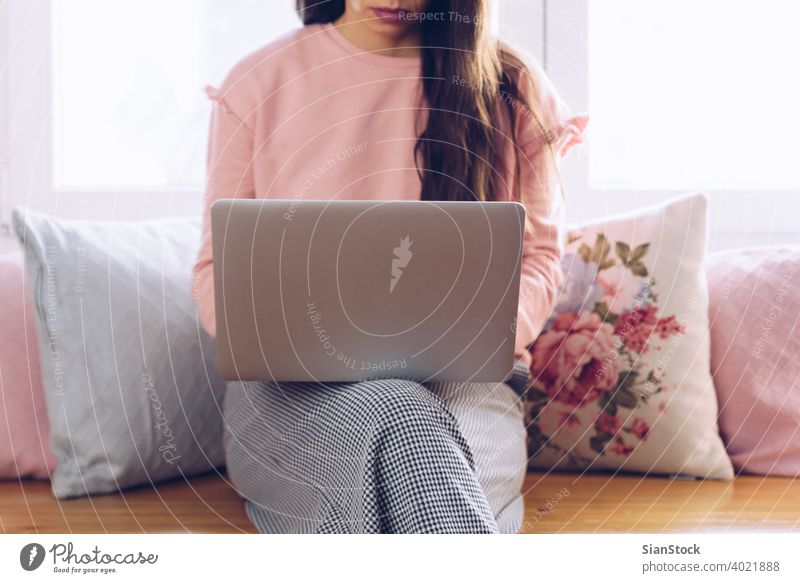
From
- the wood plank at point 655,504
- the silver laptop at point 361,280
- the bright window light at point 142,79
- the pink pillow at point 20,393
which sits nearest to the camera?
the silver laptop at point 361,280

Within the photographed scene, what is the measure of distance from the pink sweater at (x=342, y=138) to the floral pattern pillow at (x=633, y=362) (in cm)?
7

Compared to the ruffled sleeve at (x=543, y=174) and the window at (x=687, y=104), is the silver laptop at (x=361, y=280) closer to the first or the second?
the ruffled sleeve at (x=543, y=174)

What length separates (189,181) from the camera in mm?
1179

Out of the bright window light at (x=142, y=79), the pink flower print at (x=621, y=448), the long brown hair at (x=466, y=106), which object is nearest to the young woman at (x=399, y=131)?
the long brown hair at (x=466, y=106)

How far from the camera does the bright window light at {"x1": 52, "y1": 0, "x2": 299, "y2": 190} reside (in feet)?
3.67

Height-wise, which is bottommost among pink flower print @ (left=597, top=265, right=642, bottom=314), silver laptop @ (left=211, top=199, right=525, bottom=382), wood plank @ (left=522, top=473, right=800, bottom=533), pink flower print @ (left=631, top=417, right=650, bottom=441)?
wood plank @ (left=522, top=473, right=800, bottom=533)

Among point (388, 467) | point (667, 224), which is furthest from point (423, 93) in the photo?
point (388, 467)

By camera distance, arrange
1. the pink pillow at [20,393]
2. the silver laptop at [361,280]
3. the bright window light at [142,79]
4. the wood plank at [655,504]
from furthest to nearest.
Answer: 1. the bright window light at [142,79]
2. the pink pillow at [20,393]
3. the wood plank at [655,504]
4. the silver laptop at [361,280]

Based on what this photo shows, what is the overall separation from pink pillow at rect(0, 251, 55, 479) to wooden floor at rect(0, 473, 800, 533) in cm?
2

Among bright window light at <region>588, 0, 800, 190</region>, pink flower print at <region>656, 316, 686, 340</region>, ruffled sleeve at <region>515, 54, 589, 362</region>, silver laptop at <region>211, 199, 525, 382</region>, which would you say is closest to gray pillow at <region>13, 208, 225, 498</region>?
silver laptop at <region>211, 199, 525, 382</region>

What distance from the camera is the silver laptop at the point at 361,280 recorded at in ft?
2.16

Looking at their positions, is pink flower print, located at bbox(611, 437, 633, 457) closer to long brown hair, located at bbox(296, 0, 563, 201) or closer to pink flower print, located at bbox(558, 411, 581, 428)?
pink flower print, located at bbox(558, 411, 581, 428)
